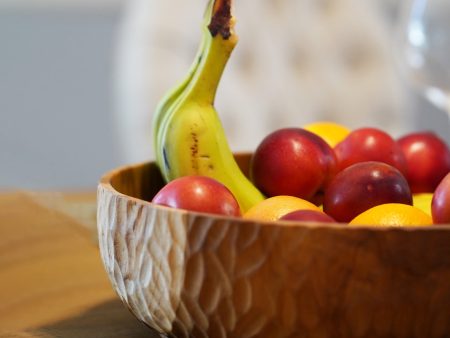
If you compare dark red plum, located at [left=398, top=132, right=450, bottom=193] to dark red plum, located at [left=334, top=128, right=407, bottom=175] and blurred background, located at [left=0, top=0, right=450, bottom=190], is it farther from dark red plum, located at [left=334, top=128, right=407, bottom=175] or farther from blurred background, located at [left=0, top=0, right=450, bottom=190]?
blurred background, located at [left=0, top=0, right=450, bottom=190]

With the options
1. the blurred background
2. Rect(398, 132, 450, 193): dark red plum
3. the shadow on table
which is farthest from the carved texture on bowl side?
the blurred background

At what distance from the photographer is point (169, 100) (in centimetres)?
56

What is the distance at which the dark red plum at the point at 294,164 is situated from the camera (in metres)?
0.51

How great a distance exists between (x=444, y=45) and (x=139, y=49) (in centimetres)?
75

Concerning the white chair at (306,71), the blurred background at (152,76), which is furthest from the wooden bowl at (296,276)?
the white chair at (306,71)

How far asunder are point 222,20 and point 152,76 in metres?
1.07

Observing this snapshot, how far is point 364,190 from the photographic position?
0.46 metres

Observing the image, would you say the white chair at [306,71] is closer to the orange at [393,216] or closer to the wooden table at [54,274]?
the wooden table at [54,274]

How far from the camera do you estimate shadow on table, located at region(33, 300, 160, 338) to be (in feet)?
1.58

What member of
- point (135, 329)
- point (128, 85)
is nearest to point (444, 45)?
point (135, 329)

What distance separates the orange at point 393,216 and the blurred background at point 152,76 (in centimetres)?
92

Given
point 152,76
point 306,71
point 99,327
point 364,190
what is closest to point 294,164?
point 364,190

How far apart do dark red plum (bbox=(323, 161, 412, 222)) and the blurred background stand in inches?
34.4

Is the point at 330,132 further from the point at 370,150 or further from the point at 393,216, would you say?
the point at 393,216
